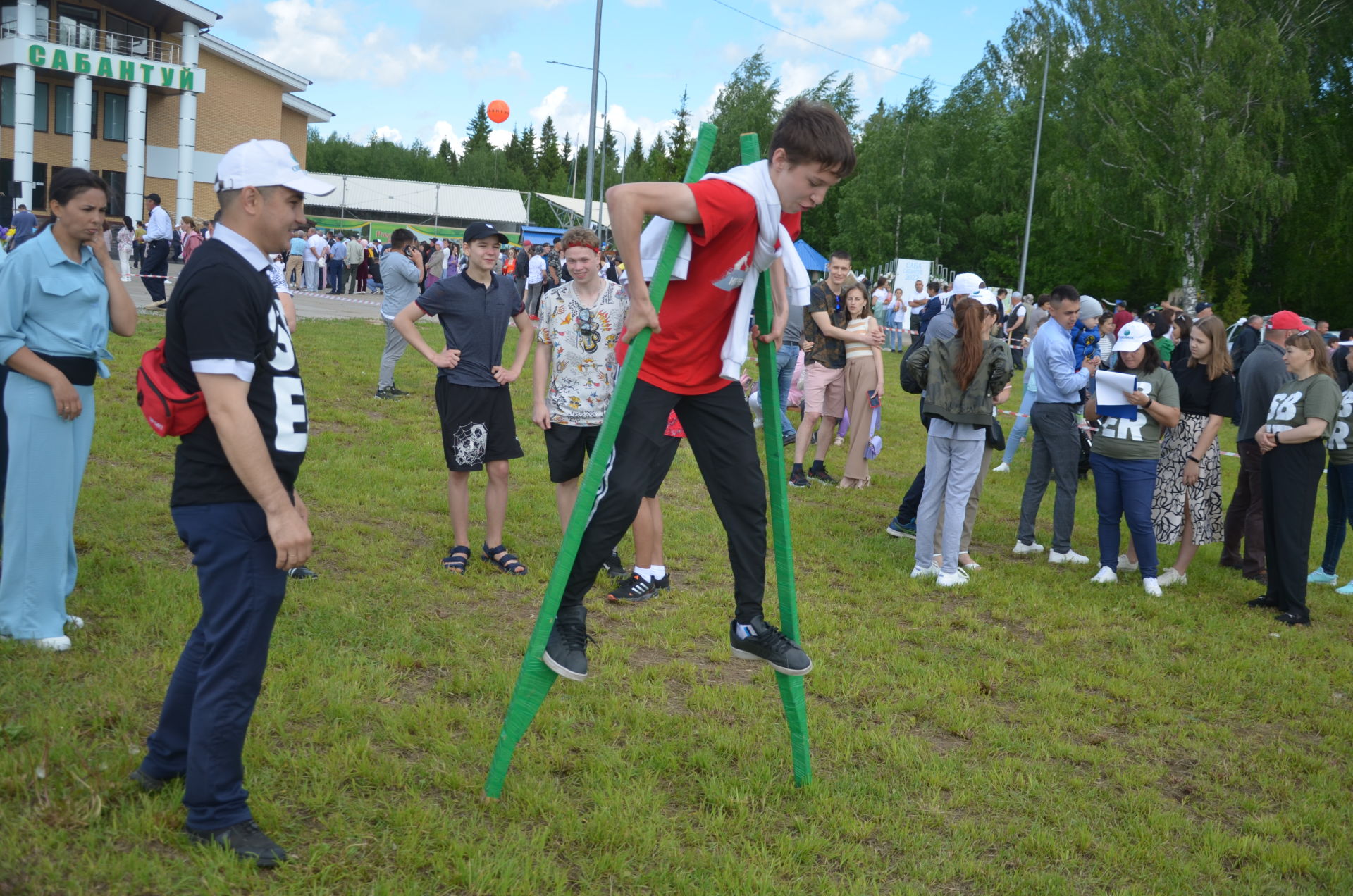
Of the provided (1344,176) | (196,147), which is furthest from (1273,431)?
(196,147)

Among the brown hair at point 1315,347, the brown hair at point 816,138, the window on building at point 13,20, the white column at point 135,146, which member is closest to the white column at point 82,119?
the white column at point 135,146

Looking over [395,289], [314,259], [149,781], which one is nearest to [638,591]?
[149,781]

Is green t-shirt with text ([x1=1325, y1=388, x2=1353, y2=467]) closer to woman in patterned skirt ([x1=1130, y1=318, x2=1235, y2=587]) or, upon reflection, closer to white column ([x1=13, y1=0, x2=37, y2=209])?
woman in patterned skirt ([x1=1130, y1=318, x2=1235, y2=587])

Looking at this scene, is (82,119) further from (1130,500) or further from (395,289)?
(1130,500)

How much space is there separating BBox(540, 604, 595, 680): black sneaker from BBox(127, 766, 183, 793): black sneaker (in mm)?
1391

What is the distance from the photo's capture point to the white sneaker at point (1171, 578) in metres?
8.27

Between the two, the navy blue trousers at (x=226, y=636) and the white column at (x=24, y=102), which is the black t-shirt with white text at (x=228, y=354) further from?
the white column at (x=24, y=102)

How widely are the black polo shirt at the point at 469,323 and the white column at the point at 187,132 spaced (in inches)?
1651

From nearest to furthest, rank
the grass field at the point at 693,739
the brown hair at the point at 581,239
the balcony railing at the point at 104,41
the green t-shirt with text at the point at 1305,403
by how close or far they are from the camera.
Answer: the grass field at the point at 693,739 → the brown hair at the point at 581,239 → the green t-shirt with text at the point at 1305,403 → the balcony railing at the point at 104,41

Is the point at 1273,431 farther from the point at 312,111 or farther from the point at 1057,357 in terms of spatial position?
the point at 312,111

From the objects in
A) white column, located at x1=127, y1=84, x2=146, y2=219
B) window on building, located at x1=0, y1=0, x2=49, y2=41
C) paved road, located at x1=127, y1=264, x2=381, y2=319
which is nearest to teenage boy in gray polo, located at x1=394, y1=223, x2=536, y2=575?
paved road, located at x1=127, y1=264, x2=381, y2=319

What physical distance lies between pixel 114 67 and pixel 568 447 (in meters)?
44.1

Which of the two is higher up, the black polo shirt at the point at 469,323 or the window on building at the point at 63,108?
the window on building at the point at 63,108

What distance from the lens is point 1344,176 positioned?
32.5m
